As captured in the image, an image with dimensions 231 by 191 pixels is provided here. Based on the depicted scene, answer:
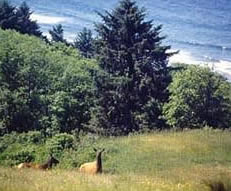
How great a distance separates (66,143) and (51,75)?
20779 mm

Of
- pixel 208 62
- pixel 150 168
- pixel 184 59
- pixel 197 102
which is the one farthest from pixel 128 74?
pixel 184 59

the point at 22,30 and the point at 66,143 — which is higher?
the point at 22,30

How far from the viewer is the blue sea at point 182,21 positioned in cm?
9120

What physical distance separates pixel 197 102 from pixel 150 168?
785 inches

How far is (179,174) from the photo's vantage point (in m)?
16.8

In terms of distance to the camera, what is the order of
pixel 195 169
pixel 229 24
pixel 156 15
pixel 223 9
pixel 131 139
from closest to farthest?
pixel 195 169, pixel 131 139, pixel 229 24, pixel 156 15, pixel 223 9

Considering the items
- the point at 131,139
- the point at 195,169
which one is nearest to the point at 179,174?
the point at 195,169

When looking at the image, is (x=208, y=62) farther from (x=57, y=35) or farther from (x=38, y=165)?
(x=38, y=165)

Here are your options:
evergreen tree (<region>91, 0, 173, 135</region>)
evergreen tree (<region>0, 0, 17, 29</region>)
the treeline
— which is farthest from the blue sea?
the treeline

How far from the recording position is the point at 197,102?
40.0 m

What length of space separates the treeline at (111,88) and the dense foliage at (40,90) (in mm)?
64

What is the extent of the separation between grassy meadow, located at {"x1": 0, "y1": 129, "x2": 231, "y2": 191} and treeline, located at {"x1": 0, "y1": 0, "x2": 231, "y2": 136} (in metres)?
11.9

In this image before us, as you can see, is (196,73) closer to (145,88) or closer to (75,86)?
(145,88)

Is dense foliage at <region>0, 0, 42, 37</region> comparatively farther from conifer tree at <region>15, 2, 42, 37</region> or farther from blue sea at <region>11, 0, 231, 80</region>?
blue sea at <region>11, 0, 231, 80</region>
